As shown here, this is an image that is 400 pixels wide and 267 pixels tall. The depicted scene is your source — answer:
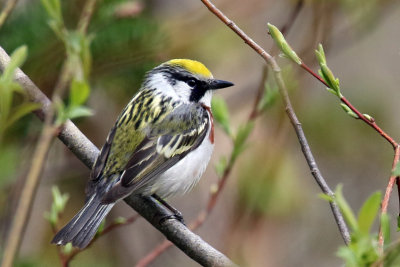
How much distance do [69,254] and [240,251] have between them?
1.68 m

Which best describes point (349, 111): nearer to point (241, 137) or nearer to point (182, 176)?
point (241, 137)

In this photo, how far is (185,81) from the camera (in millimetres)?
4406

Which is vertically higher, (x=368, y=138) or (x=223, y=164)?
(x=223, y=164)

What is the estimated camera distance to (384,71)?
7.23 meters

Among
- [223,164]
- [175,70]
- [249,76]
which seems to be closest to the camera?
[223,164]

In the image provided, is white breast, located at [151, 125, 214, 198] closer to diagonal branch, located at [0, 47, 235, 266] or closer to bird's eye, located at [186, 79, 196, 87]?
diagonal branch, located at [0, 47, 235, 266]

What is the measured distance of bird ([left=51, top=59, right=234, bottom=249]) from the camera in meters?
3.58

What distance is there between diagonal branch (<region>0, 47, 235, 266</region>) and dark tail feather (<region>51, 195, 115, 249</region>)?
0.21m

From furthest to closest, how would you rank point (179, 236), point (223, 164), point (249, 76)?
point (249, 76) → point (223, 164) → point (179, 236)

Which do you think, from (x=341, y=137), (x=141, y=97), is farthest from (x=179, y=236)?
(x=341, y=137)

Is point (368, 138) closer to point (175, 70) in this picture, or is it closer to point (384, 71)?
point (384, 71)

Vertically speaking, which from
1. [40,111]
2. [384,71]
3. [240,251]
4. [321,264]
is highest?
[40,111]

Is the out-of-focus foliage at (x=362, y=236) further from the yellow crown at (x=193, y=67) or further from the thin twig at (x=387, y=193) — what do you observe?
the yellow crown at (x=193, y=67)

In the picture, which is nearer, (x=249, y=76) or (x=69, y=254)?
(x=69, y=254)
